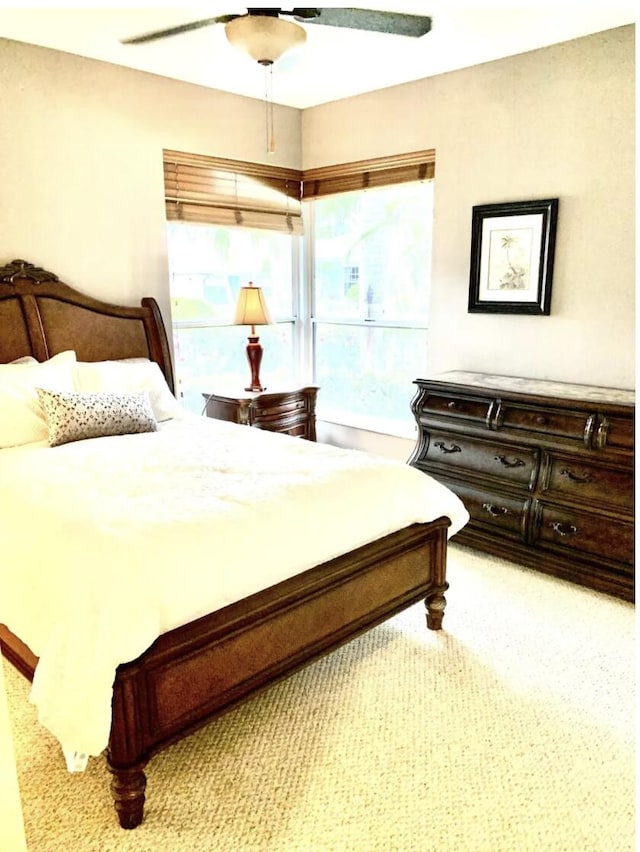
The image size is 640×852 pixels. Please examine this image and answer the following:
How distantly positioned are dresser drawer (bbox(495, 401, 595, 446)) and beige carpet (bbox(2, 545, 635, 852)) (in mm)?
908

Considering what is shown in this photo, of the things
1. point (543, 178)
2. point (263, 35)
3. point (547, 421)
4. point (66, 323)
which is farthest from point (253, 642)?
point (543, 178)

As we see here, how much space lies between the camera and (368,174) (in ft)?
14.0

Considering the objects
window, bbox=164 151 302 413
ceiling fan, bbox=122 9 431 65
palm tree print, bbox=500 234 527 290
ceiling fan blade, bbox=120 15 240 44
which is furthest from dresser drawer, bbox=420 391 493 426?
ceiling fan blade, bbox=120 15 240 44

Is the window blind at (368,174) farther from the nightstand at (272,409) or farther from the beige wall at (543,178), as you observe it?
the nightstand at (272,409)

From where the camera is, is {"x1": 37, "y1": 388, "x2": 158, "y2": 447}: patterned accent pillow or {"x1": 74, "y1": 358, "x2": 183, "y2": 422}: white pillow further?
{"x1": 74, "y1": 358, "x2": 183, "y2": 422}: white pillow

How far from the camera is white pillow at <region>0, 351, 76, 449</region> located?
2.93 metres

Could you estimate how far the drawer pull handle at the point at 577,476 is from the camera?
3.01 m

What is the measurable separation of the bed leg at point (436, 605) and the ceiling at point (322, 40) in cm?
251

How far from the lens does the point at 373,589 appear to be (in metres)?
2.39

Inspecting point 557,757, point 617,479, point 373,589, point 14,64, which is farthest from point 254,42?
point 557,757

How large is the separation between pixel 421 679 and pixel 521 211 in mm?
2544

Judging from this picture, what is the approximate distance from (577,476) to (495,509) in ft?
1.59

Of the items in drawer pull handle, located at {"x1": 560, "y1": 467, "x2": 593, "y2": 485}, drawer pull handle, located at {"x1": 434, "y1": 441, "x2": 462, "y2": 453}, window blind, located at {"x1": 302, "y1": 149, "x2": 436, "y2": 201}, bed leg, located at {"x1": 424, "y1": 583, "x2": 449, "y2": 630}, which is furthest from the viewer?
window blind, located at {"x1": 302, "y1": 149, "x2": 436, "y2": 201}

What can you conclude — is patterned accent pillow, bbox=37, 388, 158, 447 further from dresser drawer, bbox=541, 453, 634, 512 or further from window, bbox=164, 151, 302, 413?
dresser drawer, bbox=541, 453, 634, 512
